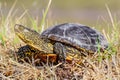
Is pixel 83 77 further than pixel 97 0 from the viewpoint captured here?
No

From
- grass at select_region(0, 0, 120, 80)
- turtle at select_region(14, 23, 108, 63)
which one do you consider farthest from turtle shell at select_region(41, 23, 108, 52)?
grass at select_region(0, 0, 120, 80)

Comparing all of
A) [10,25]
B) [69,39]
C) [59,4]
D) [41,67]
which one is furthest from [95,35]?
[59,4]

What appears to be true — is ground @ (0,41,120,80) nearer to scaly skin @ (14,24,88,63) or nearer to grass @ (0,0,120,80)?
grass @ (0,0,120,80)

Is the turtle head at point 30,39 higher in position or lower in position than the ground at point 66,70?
higher

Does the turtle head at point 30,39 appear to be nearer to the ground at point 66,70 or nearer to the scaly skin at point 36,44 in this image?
the scaly skin at point 36,44

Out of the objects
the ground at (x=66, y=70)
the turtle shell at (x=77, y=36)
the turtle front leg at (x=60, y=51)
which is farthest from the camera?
the turtle shell at (x=77, y=36)

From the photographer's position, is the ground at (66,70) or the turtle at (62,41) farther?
the turtle at (62,41)

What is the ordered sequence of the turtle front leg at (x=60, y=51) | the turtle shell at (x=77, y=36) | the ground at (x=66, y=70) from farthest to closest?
the turtle shell at (x=77, y=36)
the turtle front leg at (x=60, y=51)
the ground at (x=66, y=70)

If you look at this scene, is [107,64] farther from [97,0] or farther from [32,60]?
[97,0]

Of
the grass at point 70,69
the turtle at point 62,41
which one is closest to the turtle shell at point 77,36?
the turtle at point 62,41
